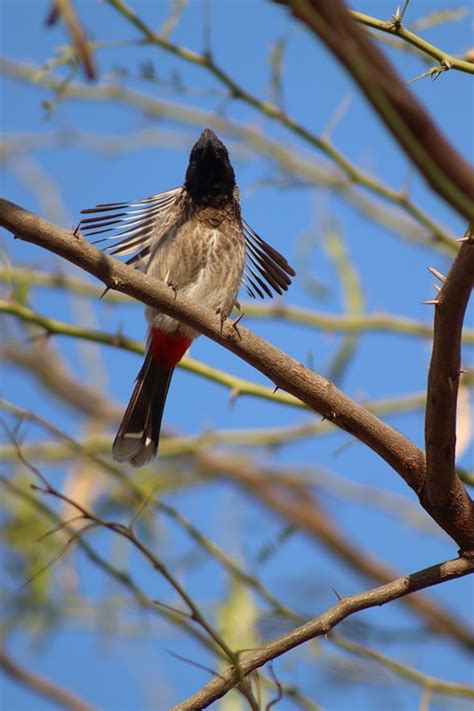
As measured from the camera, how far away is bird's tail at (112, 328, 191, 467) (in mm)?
4531

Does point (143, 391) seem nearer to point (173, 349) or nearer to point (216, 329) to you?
point (173, 349)

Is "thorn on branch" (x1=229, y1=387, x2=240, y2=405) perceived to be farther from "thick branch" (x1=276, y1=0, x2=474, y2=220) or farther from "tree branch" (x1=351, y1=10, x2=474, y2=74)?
"thick branch" (x1=276, y1=0, x2=474, y2=220)

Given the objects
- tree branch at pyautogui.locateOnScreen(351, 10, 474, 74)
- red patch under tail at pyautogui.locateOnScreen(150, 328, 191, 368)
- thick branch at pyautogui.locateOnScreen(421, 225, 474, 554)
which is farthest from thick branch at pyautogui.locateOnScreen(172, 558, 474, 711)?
red patch under tail at pyautogui.locateOnScreen(150, 328, 191, 368)

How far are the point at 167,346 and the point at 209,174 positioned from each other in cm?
86

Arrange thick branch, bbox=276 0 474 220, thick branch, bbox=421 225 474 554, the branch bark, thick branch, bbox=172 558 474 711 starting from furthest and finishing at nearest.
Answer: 1. the branch bark
2. thick branch, bbox=172 558 474 711
3. thick branch, bbox=421 225 474 554
4. thick branch, bbox=276 0 474 220

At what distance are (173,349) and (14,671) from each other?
192cm

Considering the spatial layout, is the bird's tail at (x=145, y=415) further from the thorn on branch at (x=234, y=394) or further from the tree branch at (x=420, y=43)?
the tree branch at (x=420, y=43)

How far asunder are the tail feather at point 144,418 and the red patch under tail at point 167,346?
0.07m

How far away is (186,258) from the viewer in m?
4.33

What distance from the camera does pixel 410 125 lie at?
3.71ft

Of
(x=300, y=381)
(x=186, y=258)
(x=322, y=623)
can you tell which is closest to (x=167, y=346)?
(x=186, y=258)

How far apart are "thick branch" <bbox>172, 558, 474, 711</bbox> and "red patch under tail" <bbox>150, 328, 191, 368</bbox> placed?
2.06m

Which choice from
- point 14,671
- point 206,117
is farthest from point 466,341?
point 14,671

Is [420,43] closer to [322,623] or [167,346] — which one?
[322,623]
